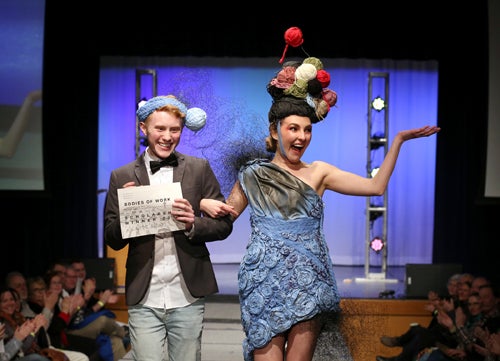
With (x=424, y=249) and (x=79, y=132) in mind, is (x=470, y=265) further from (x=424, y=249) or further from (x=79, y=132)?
(x=79, y=132)

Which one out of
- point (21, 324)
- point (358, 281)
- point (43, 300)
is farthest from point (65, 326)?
point (358, 281)

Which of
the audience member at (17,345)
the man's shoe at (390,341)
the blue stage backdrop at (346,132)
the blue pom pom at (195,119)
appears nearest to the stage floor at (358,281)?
the blue stage backdrop at (346,132)

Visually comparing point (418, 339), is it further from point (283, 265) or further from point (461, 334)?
point (283, 265)

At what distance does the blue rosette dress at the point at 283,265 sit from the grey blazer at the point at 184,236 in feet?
0.51

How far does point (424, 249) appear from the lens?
10773 millimetres

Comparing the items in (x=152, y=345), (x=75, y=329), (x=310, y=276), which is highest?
(x=310, y=276)

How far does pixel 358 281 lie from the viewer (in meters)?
9.25

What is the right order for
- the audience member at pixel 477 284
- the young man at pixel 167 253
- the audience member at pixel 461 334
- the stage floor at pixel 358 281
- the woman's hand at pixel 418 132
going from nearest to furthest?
the young man at pixel 167 253 < the woman's hand at pixel 418 132 < the audience member at pixel 461 334 < the audience member at pixel 477 284 < the stage floor at pixel 358 281

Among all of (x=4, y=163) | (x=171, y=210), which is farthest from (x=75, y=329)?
(x=171, y=210)

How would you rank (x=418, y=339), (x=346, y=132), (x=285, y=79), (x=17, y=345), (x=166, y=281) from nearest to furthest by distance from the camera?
(x=166, y=281), (x=285, y=79), (x=17, y=345), (x=418, y=339), (x=346, y=132)

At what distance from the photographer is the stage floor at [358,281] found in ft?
25.7

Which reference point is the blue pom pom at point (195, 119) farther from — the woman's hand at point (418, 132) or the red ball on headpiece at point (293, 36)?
the woman's hand at point (418, 132)

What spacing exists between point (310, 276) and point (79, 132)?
20.5ft

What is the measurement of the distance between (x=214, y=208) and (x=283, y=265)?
38cm
